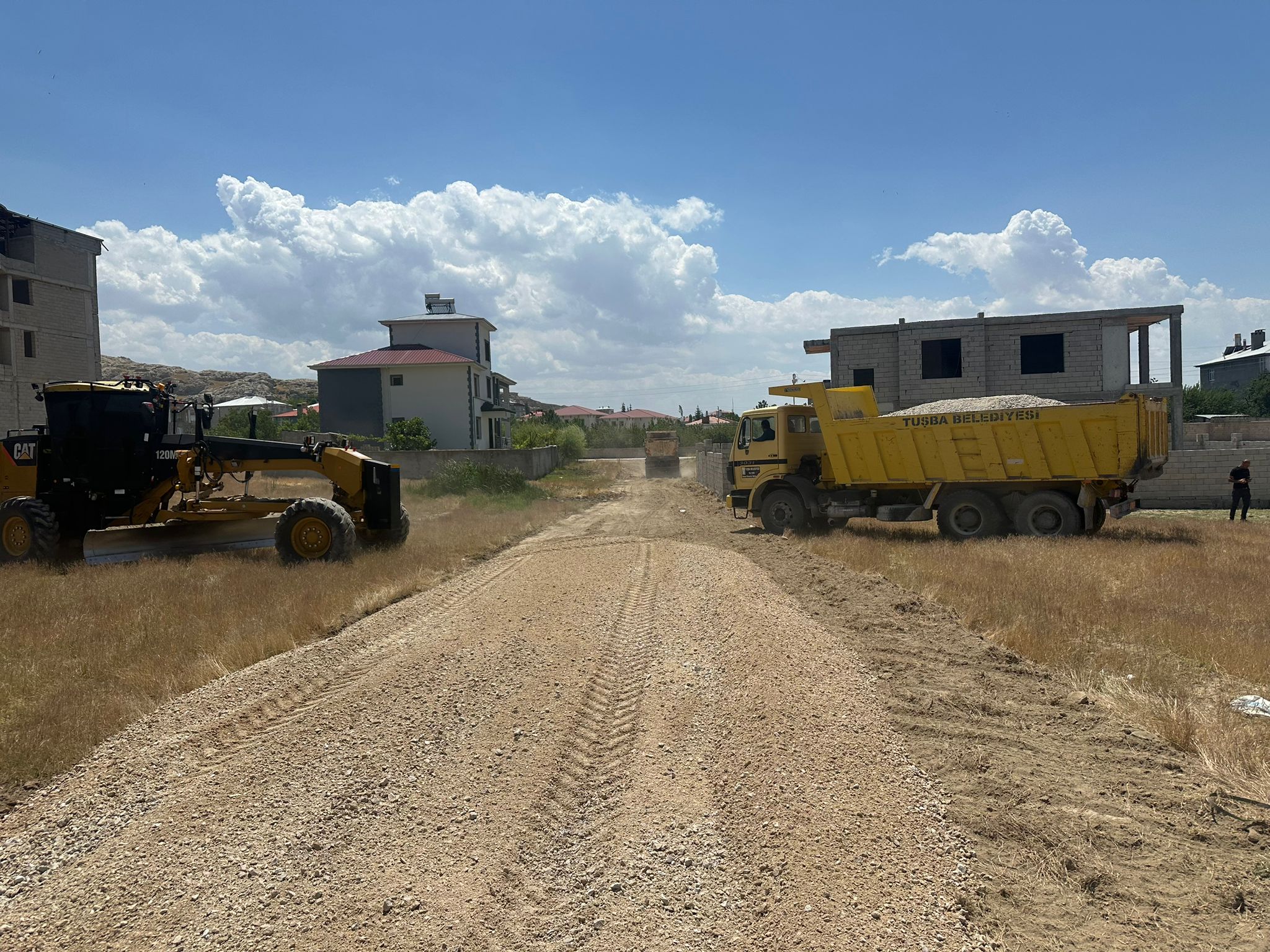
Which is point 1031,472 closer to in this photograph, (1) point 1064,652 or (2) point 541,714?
(1) point 1064,652

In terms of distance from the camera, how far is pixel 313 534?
12.1m

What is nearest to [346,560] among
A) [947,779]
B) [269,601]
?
[269,601]

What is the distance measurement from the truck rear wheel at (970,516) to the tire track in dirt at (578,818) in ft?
35.0

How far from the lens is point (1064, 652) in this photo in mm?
7184

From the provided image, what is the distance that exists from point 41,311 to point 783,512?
33.4 metres

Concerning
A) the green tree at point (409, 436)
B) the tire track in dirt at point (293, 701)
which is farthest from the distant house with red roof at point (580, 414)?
the tire track in dirt at point (293, 701)

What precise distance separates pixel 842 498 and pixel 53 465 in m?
13.9

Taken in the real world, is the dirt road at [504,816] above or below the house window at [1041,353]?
below

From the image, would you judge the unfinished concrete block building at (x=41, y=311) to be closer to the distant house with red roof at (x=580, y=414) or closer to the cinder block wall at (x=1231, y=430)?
the cinder block wall at (x=1231, y=430)

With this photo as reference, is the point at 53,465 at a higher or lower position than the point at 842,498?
higher

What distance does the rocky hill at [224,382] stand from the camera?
97688 mm

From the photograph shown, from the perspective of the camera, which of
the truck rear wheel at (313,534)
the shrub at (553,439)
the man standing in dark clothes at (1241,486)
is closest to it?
the truck rear wheel at (313,534)

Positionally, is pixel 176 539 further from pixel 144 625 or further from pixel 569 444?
pixel 569 444

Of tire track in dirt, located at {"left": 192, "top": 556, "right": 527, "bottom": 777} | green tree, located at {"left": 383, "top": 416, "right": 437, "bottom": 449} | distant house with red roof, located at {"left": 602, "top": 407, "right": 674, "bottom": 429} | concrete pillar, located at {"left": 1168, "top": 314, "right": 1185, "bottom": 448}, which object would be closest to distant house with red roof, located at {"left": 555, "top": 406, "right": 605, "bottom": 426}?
distant house with red roof, located at {"left": 602, "top": 407, "right": 674, "bottom": 429}
